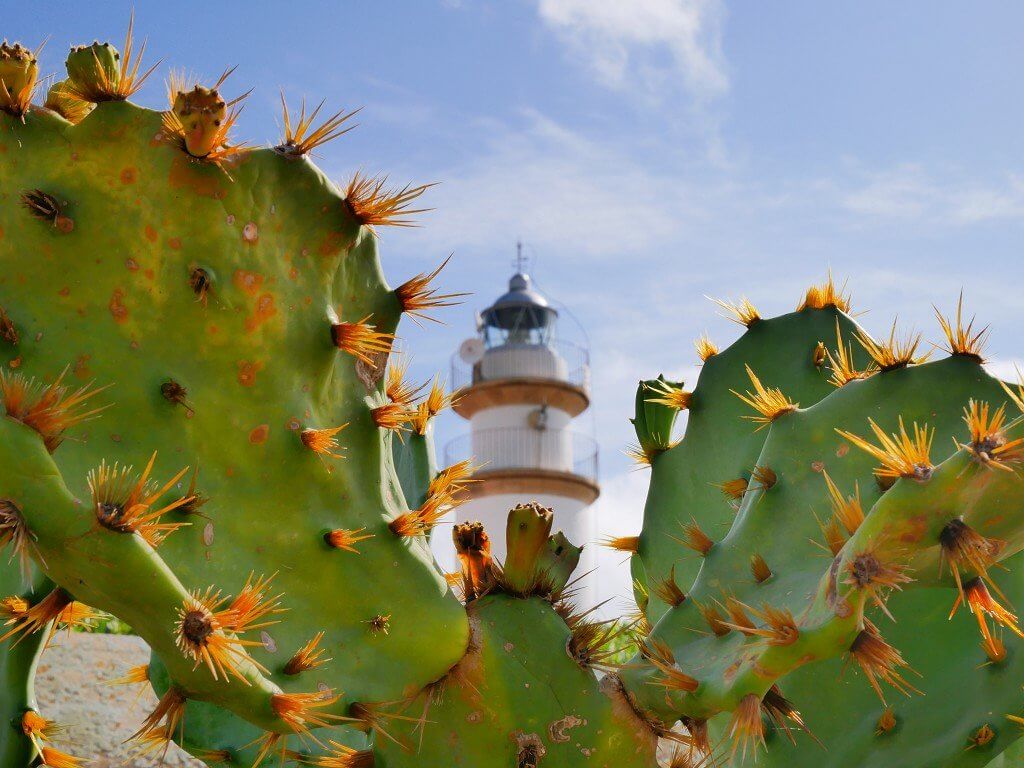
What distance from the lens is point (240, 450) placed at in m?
1.34

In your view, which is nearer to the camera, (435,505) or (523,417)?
(435,505)

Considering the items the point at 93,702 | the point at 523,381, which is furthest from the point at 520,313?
the point at 93,702

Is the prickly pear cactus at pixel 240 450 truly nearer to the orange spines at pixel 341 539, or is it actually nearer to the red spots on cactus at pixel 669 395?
the orange spines at pixel 341 539

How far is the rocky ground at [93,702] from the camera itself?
3029 mm

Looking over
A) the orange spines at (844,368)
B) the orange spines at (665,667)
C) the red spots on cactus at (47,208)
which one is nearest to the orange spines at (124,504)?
the red spots on cactus at (47,208)

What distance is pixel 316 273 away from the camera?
4.68 ft

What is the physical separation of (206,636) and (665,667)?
631 mm

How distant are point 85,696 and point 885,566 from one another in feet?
8.57

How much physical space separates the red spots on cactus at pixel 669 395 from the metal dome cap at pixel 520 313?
1751cm

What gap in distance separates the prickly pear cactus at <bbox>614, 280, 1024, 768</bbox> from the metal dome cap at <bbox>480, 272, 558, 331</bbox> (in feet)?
58.0

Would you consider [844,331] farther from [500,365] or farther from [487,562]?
[500,365]

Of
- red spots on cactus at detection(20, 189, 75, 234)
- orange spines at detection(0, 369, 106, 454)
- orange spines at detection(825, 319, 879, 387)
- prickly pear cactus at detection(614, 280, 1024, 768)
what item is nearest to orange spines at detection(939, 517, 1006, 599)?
prickly pear cactus at detection(614, 280, 1024, 768)

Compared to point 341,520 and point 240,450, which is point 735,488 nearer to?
point 341,520

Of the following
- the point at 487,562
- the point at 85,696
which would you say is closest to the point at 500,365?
the point at 85,696
